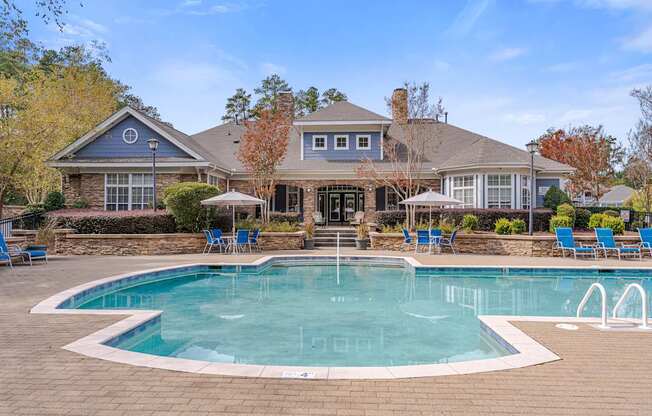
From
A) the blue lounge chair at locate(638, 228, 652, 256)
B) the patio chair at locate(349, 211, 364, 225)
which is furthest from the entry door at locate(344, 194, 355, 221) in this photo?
the blue lounge chair at locate(638, 228, 652, 256)

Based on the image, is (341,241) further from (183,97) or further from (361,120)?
(183,97)

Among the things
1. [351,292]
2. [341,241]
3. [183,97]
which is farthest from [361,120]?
[351,292]

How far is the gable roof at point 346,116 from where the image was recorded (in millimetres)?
23688

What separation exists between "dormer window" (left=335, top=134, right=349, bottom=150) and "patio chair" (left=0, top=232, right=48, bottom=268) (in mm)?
15137

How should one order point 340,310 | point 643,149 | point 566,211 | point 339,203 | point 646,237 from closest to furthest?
point 340,310 < point 646,237 < point 566,211 < point 643,149 < point 339,203

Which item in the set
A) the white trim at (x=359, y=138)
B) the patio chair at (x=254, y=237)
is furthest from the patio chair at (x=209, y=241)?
the white trim at (x=359, y=138)

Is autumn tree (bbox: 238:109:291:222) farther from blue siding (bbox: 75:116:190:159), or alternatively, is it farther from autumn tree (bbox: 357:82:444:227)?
blue siding (bbox: 75:116:190:159)

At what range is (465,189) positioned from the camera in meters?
21.5

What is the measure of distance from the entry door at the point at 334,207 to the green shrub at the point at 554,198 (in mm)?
10924

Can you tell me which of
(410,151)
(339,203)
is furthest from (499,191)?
(339,203)

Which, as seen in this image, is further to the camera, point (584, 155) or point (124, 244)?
point (584, 155)

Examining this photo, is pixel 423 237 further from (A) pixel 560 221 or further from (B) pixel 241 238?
(B) pixel 241 238

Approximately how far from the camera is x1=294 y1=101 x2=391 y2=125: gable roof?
2369 cm

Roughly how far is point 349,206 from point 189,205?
10996 millimetres
